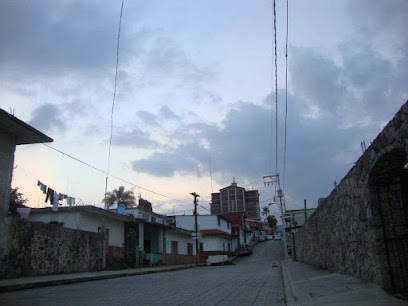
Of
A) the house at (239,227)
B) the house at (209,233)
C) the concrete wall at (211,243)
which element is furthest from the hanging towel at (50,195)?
the house at (239,227)

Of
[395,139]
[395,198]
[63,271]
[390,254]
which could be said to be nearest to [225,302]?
[390,254]

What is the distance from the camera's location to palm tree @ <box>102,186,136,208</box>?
166ft

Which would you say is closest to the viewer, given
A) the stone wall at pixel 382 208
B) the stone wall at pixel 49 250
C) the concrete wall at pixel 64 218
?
the stone wall at pixel 382 208

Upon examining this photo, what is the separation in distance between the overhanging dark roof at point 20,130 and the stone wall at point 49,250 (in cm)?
344

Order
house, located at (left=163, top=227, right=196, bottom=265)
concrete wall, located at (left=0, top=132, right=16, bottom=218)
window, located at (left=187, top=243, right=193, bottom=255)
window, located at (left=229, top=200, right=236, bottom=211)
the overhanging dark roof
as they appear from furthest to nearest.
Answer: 1. window, located at (left=229, top=200, right=236, bottom=211)
2. window, located at (left=187, top=243, right=193, bottom=255)
3. house, located at (left=163, top=227, right=196, bottom=265)
4. concrete wall, located at (left=0, top=132, right=16, bottom=218)
5. the overhanging dark roof

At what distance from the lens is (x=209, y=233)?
53375 millimetres

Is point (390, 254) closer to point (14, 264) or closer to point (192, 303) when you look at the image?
point (192, 303)

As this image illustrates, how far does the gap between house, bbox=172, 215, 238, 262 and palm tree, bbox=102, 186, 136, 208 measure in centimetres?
1016

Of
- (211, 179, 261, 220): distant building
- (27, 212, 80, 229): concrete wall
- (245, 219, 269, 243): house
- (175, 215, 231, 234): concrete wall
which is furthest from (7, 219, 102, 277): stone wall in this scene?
(211, 179, 261, 220): distant building

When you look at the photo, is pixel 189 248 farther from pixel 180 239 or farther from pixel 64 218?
pixel 64 218

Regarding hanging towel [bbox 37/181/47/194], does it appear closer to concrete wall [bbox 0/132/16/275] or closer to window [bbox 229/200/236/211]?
concrete wall [bbox 0/132/16/275]

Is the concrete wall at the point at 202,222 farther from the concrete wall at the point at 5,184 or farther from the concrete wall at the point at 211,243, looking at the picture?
the concrete wall at the point at 5,184

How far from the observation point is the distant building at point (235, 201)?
127m

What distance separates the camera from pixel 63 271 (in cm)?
1848
